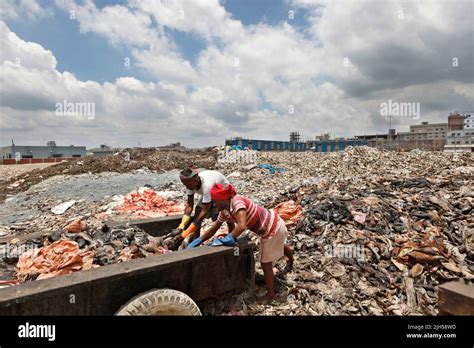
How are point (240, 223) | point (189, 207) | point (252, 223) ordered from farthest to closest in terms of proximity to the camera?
point (189, 207) < point (252, 223) < point (240, 223)

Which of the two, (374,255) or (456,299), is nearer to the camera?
(456,299)

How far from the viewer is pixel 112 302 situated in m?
2.19

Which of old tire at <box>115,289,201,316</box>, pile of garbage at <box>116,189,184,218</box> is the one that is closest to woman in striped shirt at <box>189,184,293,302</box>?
old tire at <box>115,289,201,316</box>

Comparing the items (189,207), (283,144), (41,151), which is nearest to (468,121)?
(283,144)

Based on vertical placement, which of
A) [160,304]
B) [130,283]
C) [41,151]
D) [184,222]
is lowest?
[160,304]

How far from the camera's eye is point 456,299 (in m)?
2.23

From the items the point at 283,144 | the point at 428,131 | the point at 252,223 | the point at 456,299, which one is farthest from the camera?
the point at 428,131

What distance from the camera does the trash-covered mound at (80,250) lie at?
277 centimetres

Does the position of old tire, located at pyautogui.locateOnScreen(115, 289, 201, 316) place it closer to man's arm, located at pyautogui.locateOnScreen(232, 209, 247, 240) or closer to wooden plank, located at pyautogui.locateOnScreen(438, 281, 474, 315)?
man's arm, located at pyautogui.locateOnScreen(232, 209, 247, 240)

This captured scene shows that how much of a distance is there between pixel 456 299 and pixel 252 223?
5.91ft

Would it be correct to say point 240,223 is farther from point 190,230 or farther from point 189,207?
point 189,207
